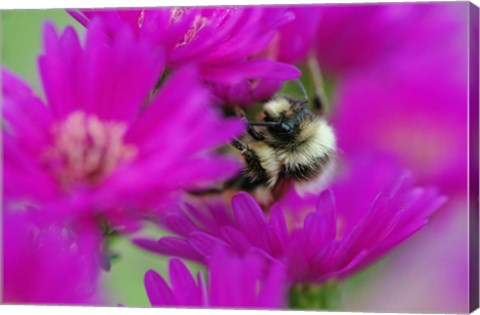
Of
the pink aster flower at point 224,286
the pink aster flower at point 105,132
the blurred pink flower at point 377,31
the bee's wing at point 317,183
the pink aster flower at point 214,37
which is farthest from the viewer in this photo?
the blurred pink flower at point 377,31

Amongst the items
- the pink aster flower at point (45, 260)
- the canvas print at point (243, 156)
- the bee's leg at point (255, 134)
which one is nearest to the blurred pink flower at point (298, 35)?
the canvas print at point (243, 156)

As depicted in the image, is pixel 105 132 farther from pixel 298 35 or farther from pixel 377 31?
pixel 377 31

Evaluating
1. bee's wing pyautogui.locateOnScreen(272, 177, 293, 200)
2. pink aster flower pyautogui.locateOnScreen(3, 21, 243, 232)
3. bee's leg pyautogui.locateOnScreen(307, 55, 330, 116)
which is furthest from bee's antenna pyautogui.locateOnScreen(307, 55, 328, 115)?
pink aster flower pyautogui.locateOnScreen(3, 21, 243, 232)

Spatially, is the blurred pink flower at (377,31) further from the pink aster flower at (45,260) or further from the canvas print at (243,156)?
the pink aster flower at (45,260)

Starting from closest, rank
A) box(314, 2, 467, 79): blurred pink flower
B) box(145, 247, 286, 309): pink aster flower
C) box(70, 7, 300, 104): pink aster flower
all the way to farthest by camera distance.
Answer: box(145, 247, 286, 309): pink aster flower, box(70, 7, 300, 104): pink aster flower, box(314, 2, 467, 79): blurred pink flower

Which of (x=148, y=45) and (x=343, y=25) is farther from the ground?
(x=343, y=25)

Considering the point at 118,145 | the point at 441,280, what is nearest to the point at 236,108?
the point at 118,145

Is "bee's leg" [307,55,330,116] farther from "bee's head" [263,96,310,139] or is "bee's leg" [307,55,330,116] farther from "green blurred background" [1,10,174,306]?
"green blurred background" [1,10,174,306]

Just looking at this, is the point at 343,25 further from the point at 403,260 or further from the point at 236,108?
the point at 403,260

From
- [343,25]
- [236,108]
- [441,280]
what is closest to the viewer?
[236,108]
